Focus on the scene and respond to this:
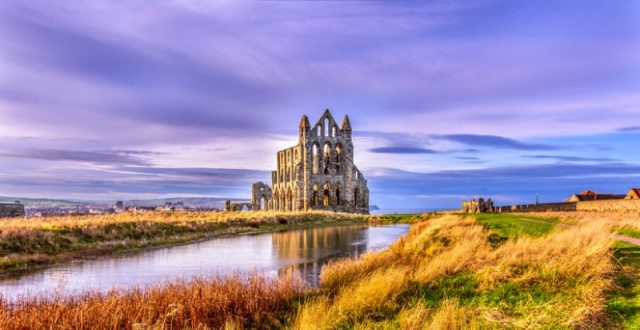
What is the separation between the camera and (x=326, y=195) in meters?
79.8

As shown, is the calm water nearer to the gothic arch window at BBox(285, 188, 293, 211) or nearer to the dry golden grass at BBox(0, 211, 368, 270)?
the dry golden grass at BBox(0, 211, 368, 270)

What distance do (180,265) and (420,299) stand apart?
11.8 metres

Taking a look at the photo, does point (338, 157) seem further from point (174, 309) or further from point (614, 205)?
point (174, 309)

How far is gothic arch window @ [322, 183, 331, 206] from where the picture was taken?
78125 mm

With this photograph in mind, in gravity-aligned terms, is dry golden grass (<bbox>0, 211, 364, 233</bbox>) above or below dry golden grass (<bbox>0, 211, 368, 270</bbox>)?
above

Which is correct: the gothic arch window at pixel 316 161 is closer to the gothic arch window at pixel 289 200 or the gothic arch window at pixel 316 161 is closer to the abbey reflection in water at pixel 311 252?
the gothic arch window at pixel 289 200

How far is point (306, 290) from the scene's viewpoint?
1205 cm

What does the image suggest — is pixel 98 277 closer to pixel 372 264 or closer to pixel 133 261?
pixel 133 261

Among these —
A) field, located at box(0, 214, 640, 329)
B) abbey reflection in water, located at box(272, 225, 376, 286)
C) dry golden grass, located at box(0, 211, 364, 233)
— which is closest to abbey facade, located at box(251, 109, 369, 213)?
dry golden grass, located at box(0, 211, 364, 233)

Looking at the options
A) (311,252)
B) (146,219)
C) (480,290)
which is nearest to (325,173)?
(146,219)

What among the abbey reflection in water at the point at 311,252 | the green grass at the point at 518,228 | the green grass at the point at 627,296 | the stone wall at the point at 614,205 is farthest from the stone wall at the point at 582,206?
the green grass at the point at 627,296

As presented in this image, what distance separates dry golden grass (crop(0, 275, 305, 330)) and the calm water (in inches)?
67.9

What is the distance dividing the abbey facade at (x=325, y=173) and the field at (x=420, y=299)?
62.0m

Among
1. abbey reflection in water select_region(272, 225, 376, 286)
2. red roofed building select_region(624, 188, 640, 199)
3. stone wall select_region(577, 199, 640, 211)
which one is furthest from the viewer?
red roofed building select_region(624, 188, 640, 199)
